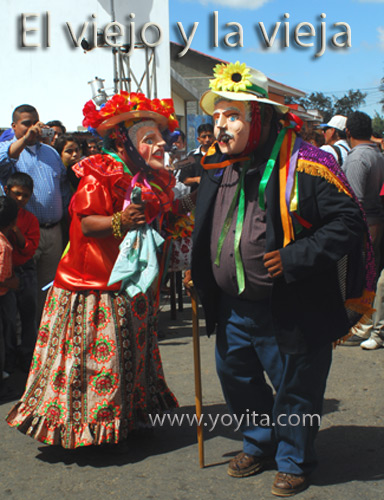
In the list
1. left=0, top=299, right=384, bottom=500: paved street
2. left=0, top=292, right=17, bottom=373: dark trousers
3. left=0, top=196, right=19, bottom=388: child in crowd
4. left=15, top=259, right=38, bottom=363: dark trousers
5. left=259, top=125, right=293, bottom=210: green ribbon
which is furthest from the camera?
left=15, top=259, right=38, bottom=363: dark trousers

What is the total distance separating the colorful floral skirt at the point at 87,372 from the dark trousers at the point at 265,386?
0.59 meters

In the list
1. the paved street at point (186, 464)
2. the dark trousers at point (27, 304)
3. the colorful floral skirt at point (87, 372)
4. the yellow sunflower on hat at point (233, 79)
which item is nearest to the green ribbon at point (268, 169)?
the yellow sunflower on hat at point (233, 79)

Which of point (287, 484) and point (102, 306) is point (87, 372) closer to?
point (102, 306)

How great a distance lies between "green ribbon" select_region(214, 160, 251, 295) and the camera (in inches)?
132

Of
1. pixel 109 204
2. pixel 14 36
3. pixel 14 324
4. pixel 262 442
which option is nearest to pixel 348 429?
pixel 262 442

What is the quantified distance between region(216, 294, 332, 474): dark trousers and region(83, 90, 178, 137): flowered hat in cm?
120

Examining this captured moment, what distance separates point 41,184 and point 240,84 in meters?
3.31

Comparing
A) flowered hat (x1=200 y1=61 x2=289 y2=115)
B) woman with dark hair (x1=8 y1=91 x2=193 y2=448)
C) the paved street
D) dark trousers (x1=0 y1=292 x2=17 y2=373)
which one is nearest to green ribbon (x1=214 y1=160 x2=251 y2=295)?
flowered hat (x1=200 y1=61 x2=289 y2=115)

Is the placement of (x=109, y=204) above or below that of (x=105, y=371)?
above

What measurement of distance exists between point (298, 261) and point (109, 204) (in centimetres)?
127

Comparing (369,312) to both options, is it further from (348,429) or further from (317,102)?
(317,102)

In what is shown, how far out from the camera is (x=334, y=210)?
3.18 metres

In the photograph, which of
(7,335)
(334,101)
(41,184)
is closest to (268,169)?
(7,335)

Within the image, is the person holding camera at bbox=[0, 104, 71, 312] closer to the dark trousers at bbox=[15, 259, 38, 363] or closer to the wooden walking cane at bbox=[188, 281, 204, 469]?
the dark trousers at bbox=[15, 259, 38, 363]
